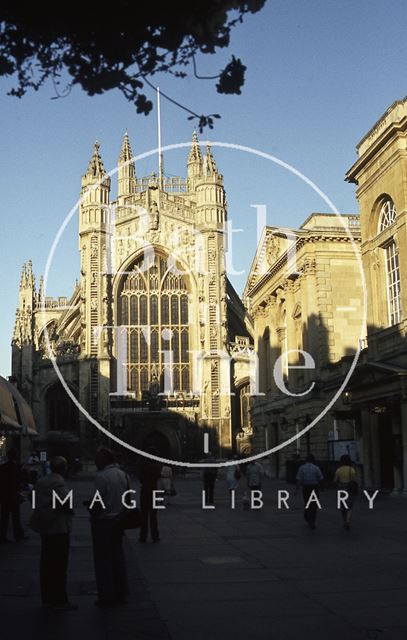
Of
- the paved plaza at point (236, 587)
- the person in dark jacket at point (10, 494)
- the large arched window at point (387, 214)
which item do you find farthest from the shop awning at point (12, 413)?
the large arched window at point (387, 214)

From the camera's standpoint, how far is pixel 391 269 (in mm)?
27312

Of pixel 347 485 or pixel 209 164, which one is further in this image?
pixel 209 164

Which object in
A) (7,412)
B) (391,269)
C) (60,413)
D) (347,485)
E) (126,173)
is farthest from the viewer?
(126,173)

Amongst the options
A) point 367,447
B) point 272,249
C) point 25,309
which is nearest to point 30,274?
point 25,309

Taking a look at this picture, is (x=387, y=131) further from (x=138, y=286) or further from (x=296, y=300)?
(x=138, y=286)

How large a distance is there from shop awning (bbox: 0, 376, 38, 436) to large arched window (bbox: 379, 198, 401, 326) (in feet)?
46.7

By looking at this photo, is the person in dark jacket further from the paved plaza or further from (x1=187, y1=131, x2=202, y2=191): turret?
(x1=187, y1=131, x2=202, y2=191): turret

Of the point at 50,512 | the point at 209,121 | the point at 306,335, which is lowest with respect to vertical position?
the point at 50,512

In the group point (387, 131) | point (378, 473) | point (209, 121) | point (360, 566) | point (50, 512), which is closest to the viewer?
point (209, 121)

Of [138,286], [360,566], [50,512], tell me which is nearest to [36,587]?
[50,512]

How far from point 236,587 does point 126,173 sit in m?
57.3

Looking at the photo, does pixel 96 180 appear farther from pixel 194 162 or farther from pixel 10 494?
pixel 10 494

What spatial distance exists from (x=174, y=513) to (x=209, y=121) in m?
16.7

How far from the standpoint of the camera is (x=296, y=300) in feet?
128
